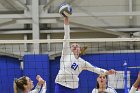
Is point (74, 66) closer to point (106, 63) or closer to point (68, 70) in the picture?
point (68, 70)

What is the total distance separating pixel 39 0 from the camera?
861cm

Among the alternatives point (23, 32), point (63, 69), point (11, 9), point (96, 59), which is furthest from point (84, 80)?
point (63, 69)

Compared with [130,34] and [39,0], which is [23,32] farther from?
[130,34]

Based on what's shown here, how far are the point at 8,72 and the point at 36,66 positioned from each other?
0.72 metres

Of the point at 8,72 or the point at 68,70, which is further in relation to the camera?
the point at 8,72

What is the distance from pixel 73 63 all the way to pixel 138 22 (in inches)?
169

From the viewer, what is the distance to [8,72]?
8.10m

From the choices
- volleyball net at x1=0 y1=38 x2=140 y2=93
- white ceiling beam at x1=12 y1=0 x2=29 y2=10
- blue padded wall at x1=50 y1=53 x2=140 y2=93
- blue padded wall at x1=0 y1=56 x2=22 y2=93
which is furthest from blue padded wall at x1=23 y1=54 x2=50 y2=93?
white ceiling beam at x1=12 y1=0 x2=29 y2=10

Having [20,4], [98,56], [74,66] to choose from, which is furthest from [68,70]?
[20,4]

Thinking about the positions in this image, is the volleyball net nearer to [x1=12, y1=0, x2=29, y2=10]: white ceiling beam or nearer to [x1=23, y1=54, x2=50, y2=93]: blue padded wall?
[x1=23, y1=54, x2=50, y2=93]: blue padded wall

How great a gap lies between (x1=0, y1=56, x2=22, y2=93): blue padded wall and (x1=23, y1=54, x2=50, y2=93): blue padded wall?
1.18ft

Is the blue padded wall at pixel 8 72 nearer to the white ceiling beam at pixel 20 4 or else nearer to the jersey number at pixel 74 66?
the white ceiling beam at pixel 20 4

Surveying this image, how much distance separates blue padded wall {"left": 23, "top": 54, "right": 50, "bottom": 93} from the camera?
25.8ft

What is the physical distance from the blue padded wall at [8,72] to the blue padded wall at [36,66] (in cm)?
36
